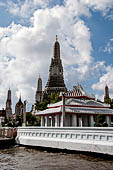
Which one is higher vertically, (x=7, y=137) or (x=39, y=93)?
(x=39, y=93)

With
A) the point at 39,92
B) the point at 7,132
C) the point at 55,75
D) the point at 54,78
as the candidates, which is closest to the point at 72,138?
the point at 7,132

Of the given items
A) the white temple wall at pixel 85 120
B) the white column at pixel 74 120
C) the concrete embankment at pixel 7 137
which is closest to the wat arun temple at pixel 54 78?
the concrete embankment at pixel 7 137

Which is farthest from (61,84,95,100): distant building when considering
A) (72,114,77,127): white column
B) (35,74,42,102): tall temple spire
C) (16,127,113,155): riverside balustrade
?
(35,74,42,102): tall temple spire

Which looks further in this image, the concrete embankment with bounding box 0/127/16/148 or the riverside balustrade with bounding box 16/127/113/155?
the concrete embankment with bounding box 0/127/16/148

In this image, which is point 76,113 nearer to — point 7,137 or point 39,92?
point 7,137

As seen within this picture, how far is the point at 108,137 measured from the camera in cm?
1470

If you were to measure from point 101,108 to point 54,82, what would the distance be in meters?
58.5

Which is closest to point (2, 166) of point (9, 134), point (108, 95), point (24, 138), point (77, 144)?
point (77, 144)

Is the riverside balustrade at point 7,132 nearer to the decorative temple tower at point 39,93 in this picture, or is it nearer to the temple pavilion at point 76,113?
the temple pavilion at point 76,113

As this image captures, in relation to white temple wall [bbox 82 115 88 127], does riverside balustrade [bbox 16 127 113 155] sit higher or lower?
lower

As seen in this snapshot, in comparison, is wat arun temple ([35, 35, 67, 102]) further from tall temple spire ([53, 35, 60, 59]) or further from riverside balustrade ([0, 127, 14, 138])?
riverside balustrade ([0, 127, 14, 138])

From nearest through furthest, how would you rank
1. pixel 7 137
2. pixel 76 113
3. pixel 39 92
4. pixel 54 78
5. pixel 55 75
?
pixel 76 113
pixel 7 137
pixel 54 78
pixel 55 75
pixel 39 92

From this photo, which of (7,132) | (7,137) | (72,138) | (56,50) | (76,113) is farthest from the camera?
(56,50)

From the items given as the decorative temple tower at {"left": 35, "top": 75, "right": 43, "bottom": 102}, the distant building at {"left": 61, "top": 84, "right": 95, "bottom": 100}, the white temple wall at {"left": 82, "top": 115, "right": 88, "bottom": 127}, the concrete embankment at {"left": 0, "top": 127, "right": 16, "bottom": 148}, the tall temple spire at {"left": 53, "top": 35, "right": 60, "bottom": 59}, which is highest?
the tall temple spire at {"left": 53, "top": 35, "right": 60, "bottom": 59}
